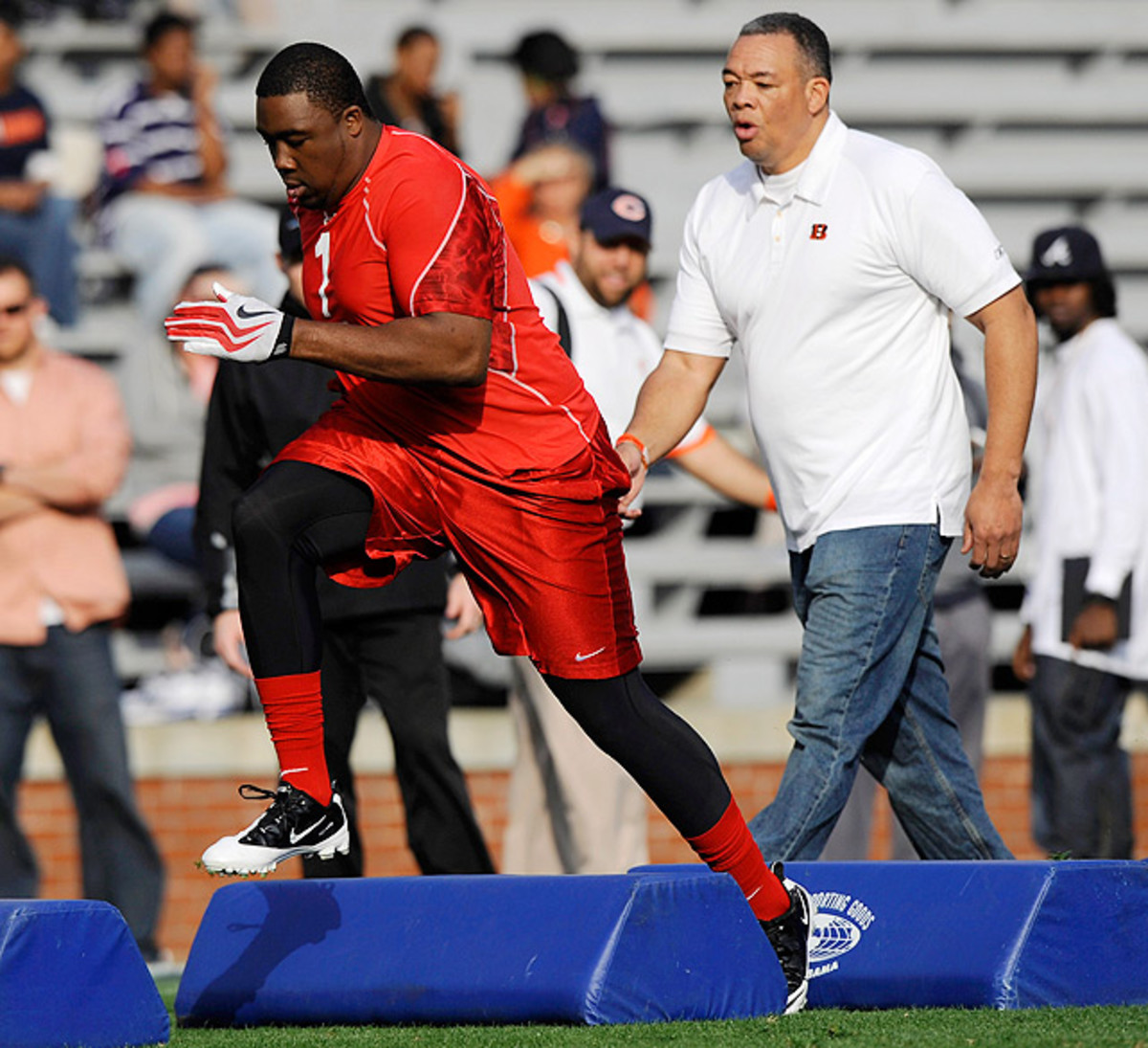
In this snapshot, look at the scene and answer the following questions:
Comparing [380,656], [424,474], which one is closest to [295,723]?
[424,474]

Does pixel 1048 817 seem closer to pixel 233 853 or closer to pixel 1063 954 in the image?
pixel 1063 954

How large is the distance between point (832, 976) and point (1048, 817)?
3.46m

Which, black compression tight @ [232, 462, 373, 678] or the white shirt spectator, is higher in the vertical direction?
black compression tight @ [232, 462, 373, 678]

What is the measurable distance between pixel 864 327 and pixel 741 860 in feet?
4.11

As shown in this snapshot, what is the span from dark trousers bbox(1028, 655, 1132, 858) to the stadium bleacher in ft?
7.18

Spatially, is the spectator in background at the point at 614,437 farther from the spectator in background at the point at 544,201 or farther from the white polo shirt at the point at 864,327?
the spectator in background at the point at 544,201

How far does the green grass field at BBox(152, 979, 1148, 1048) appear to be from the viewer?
3.97 m

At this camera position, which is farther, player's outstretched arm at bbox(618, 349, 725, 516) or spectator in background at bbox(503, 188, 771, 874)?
spectator in background at bbox(503, 188, 771, 874)

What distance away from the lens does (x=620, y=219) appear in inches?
270

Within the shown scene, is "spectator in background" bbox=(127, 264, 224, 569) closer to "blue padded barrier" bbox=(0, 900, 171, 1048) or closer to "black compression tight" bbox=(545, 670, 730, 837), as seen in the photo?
"blue padded barrier" bbox=(0, 900, 171, 1048)

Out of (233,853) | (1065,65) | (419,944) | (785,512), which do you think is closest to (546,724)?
(785,512)

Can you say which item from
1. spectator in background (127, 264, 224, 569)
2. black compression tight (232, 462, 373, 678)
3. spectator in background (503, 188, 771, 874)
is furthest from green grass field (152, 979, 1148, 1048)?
spectator in background (127, 264, 224, 569)

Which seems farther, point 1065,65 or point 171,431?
point 1065,65

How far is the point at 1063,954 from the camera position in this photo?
14.7 feet
